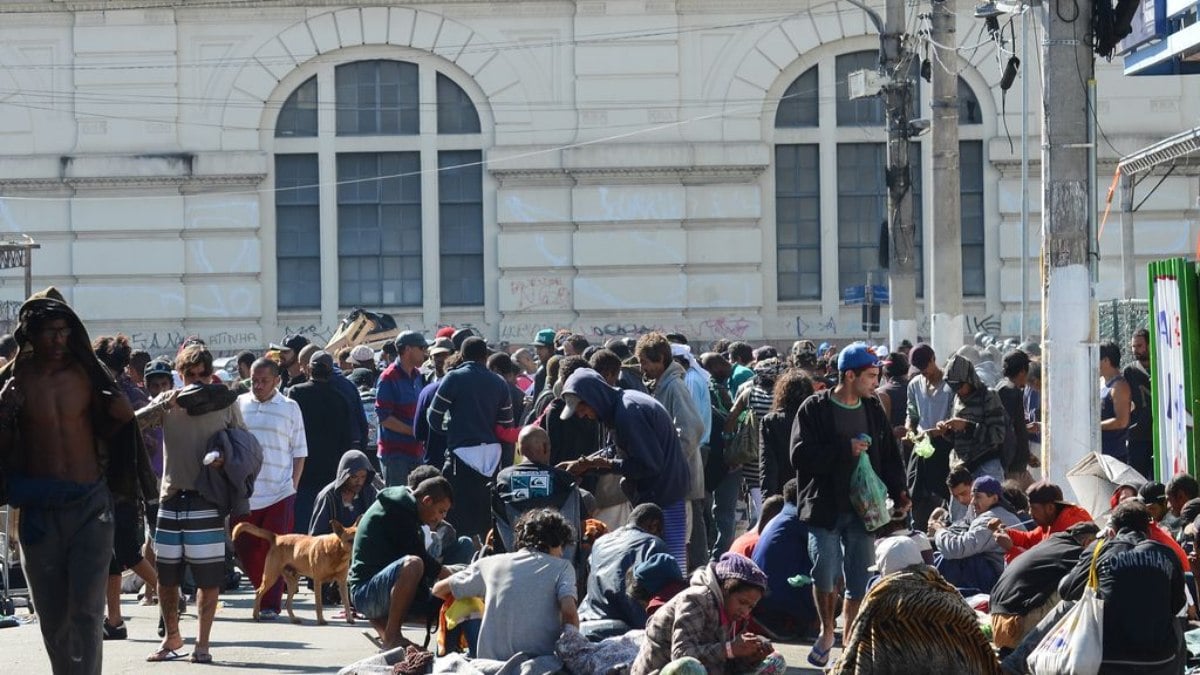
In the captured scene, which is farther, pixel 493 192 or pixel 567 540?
pixel 493 192

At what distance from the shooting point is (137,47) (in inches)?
1426

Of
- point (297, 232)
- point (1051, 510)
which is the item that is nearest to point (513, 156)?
point (297, 232)

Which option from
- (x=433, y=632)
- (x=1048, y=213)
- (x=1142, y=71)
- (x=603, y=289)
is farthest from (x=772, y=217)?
(x=433, y=632)

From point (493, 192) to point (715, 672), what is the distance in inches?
1076

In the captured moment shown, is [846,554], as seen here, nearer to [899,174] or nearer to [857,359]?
[857,359]

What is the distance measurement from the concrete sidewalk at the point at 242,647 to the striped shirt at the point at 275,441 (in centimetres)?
87

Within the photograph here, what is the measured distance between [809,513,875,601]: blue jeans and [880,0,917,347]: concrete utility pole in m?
14.6

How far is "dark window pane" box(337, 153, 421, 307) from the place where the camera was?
3669 centimetres

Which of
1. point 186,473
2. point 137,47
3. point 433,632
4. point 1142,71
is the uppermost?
point 137,47

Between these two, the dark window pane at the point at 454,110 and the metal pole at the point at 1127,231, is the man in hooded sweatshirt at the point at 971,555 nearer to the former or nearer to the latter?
the metal pole at the point at 1127,231

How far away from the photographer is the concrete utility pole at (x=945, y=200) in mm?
24266

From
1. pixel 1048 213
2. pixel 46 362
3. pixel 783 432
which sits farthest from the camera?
pixel 1048 213

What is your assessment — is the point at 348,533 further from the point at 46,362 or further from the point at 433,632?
the point at 46,362

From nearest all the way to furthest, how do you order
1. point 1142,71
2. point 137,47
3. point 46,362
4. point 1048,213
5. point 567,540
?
point 46,362, point 567,540, point 1048,213, point 1142,71, point 137,47
